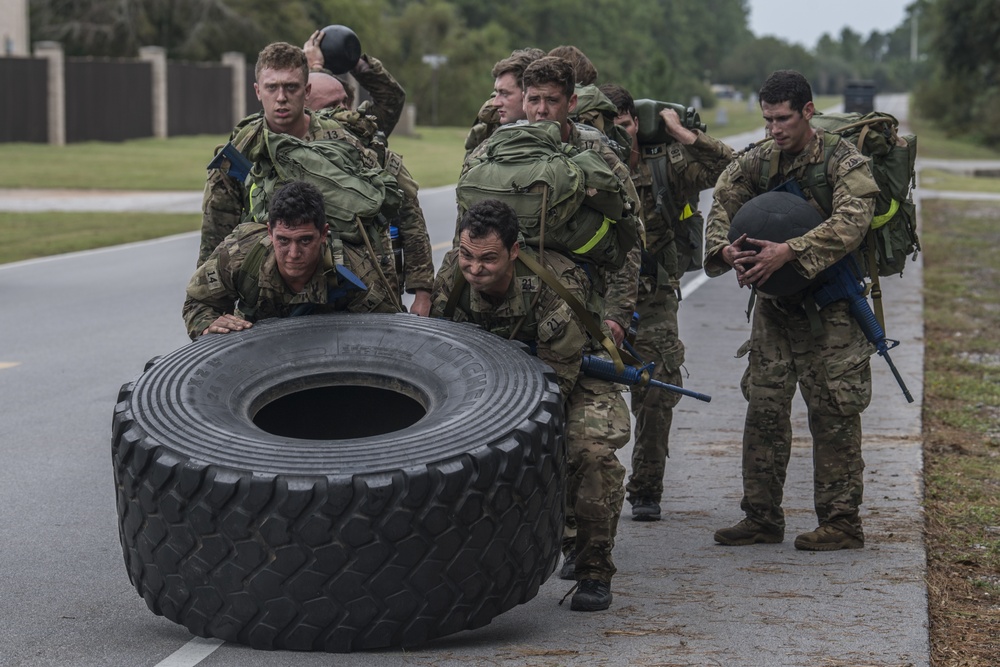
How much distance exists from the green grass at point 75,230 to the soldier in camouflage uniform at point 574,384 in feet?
40.7

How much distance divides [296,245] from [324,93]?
2155mm

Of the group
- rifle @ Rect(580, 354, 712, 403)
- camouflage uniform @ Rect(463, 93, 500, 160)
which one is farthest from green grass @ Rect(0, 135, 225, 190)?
rifle @ Rect(580, 354, 712, 403)

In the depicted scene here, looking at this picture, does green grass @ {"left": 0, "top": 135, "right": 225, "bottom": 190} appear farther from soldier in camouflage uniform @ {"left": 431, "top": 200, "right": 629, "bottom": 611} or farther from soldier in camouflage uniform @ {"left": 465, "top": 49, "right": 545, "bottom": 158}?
soldier in camouflage uniform @ {"left": 431, "top": 200, "right": 629, "bottom": 611}

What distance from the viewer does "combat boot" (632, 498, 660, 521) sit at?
6660 mm

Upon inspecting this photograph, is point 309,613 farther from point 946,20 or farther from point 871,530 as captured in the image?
point 946,20

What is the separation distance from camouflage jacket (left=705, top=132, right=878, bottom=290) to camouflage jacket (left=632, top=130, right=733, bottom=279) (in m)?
0.42

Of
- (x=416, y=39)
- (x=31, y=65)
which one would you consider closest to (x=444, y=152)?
(x=31, y=65)

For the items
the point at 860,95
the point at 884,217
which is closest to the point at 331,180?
the point at 884,217

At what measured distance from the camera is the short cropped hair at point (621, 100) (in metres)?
6.63

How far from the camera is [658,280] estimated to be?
6766mm

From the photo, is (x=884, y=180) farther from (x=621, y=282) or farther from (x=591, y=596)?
(x=591, y=596)

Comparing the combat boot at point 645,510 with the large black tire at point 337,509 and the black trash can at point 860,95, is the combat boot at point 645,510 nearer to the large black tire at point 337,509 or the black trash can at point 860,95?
the large black tire at point 337,509

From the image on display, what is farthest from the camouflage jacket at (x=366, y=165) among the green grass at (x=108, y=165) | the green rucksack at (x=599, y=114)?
the green grass at (x=108, y=165)

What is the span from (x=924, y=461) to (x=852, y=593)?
2.63 meters
